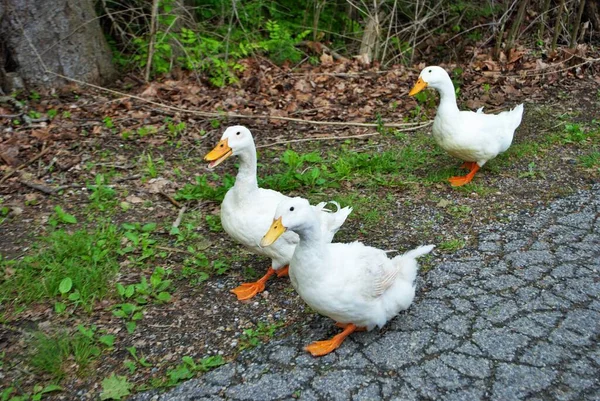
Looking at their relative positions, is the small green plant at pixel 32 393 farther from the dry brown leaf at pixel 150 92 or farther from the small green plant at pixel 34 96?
the dry brown leaf at pixel 150 92

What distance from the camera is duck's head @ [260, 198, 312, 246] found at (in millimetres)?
2809

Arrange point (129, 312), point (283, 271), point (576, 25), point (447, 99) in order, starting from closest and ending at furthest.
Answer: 1. point (129, 312)
2. point (283, 271)
3. point (447, 99)
4. point (576, 25)

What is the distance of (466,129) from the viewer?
457 cm

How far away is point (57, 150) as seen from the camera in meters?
5.14

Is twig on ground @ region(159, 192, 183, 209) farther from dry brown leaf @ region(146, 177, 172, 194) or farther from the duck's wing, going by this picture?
the duck's wing

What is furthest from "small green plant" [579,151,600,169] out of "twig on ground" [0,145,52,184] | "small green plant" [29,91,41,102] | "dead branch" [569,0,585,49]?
"small green plant" [29,91,41,102]

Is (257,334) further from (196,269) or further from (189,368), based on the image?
(196,269)

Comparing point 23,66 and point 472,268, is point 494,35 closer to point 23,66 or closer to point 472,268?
point 472,268

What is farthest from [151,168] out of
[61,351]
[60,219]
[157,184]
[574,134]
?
[574,134]

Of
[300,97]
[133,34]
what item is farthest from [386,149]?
[133,34]

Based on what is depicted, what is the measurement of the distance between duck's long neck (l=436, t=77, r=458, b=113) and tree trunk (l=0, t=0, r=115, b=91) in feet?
12.0

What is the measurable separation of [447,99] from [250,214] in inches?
82.2

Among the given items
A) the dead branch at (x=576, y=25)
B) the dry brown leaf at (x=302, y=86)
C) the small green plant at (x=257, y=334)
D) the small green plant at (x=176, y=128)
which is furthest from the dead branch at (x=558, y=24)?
the small green plant at (x=257, y=334)

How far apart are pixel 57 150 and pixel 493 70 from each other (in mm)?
4856
